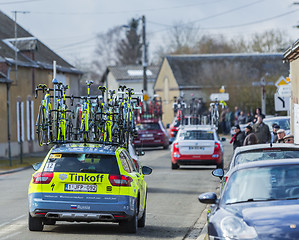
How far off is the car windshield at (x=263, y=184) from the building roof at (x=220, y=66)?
67.3 metres

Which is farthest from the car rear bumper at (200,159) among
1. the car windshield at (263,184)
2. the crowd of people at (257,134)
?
the car windshield at (263,184)

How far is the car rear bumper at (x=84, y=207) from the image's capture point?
39.3ft

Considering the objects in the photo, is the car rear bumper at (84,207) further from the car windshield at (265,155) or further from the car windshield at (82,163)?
the car windshield at (265,155)

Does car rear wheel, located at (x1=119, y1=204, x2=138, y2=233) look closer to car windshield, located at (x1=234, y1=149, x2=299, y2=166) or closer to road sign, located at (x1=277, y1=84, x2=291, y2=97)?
car windshield, located at (x1=234, y1=149, x2=299, y2=166)

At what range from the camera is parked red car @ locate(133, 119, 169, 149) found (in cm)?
4160

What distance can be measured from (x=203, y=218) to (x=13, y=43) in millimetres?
35157

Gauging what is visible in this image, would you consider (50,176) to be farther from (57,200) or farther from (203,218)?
(203,218)

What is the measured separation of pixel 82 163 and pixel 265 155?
2766mm

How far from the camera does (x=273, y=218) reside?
298 inches

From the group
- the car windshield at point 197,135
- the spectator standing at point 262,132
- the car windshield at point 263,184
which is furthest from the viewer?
the car windshield at point 197,135

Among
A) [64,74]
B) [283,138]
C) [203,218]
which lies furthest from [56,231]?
[64,74]

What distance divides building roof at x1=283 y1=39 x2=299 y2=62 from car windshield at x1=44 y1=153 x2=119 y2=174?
1035 centimetres

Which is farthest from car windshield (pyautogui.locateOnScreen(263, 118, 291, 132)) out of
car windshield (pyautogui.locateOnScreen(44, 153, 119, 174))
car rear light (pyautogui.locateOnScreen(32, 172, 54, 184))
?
car rear light (pyautogui.locateOnScreen(32, 172, 54, 184))

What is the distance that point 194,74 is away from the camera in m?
79.6
